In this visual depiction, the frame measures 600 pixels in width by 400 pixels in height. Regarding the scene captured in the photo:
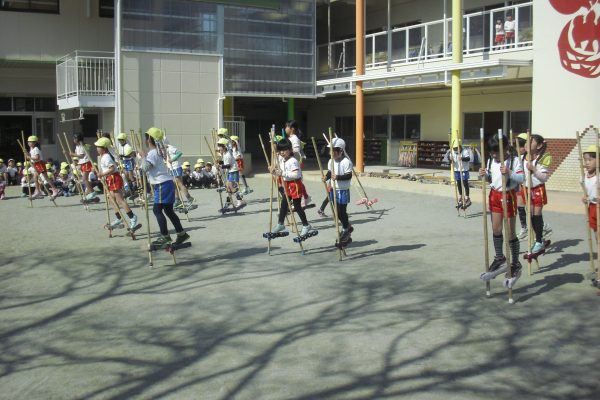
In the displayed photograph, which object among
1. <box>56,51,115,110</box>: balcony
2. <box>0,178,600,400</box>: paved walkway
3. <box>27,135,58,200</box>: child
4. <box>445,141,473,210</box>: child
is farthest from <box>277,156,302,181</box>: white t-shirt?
<box>56,51,115,110</box>: balcony

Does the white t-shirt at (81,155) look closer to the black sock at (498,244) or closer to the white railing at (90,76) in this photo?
the white railing at (90,76)

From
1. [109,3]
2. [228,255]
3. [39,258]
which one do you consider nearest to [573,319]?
[228,255]

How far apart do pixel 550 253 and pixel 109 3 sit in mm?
19296

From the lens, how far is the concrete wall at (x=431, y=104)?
21.1 metres

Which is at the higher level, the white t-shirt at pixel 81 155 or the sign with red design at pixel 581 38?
the sign with red design at pixel 581 38

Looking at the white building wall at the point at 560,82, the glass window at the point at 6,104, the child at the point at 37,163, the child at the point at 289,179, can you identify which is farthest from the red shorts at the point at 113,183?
the glass window at the point at 6,104

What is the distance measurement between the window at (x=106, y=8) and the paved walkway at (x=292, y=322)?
582 inches

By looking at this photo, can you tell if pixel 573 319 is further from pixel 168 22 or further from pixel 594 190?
pixel 168 22

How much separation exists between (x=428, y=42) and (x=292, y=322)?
17.5 m

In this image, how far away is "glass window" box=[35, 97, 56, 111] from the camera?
2413 centimetres

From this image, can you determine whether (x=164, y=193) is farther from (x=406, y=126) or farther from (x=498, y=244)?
(x=406, y=126)

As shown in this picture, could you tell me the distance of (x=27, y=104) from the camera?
23.9 metres

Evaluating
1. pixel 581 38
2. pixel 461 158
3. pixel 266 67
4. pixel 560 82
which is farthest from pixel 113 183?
pixel 266 67

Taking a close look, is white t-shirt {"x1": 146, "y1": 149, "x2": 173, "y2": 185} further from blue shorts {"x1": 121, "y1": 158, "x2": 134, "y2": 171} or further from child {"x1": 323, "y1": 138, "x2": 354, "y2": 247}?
blue shorts {"x1": 121, "y1": 158, "x2": 134, "y2": 171}
